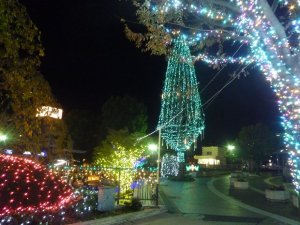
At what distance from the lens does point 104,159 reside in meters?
22.5

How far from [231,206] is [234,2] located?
11595 millimetres

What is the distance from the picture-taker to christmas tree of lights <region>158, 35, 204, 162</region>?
3161cm

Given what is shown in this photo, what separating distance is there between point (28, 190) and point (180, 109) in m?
25.0

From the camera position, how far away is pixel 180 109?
34031 millimetres

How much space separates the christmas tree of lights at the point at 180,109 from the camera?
3161 cm

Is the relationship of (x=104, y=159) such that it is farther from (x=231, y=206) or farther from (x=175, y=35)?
(x=175, y=35)

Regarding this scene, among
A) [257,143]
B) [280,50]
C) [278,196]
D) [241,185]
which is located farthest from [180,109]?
[257,143]

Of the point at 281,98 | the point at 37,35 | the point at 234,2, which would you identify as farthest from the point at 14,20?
the point at 281,98

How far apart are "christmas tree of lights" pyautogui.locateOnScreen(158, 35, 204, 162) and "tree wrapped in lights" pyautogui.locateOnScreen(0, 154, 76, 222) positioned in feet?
60.6

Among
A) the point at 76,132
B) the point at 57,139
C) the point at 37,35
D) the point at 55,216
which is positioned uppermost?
the point at 76,132

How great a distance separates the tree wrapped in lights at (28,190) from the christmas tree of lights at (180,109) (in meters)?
18.5

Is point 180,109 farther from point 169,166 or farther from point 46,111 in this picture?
point 46,111

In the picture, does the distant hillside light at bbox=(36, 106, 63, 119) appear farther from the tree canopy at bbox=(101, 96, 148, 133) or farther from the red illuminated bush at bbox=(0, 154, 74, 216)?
the tree canopy at bbox=(101, 96, 148, 133)

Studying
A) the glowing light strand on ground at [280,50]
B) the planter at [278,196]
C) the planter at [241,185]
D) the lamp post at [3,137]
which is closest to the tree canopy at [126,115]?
the planter at [241,185]
